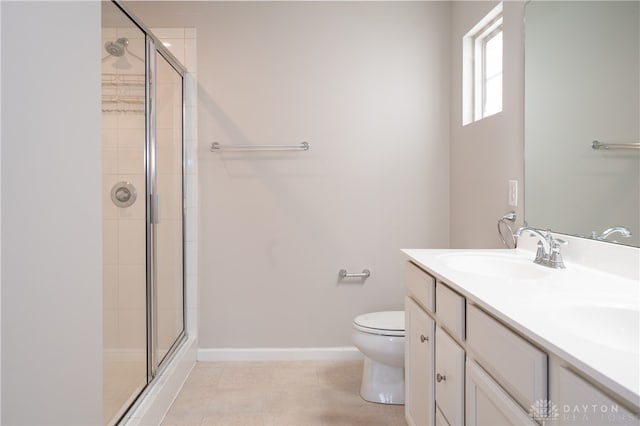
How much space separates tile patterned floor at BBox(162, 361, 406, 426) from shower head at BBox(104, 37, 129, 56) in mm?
1692

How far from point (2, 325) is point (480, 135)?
2.20m

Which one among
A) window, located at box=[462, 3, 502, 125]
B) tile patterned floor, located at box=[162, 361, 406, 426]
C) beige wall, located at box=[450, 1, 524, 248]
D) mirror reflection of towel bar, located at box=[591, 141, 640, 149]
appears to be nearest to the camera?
mirror reflection of towel bar, located at box=[591, 141, 640, 149]

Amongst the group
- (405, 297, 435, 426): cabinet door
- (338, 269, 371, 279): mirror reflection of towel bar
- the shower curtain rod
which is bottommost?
(405, 297, 435, 426): cabinet door

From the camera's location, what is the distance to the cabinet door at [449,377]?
4.21 feet

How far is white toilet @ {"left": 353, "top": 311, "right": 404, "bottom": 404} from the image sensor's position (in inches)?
86.2

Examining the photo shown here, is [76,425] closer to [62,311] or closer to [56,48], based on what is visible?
[62,311]

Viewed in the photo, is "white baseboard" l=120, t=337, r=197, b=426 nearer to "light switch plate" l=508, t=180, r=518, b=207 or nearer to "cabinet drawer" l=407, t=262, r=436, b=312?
"cabinet drawer" l=407, t=262, r=436, b=312

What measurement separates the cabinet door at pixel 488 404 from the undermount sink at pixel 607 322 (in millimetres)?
221

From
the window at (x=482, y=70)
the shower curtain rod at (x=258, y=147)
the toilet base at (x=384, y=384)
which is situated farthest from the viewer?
the shower curtain rod at (x=258, y=147)

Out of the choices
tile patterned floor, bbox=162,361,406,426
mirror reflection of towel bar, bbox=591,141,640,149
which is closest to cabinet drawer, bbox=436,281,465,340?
mirror reflection of towel bar, bbox=591,141,640,149

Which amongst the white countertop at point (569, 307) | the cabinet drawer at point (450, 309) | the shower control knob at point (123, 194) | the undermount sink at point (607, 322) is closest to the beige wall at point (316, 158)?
the shower control knob at point (123, 194)

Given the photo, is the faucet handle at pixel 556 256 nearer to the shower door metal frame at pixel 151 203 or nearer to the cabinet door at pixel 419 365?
the cabinet door at pixel 419 365

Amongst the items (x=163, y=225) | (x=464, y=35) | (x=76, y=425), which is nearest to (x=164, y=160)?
(x=163, y=225)

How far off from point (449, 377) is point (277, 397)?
125 cm
